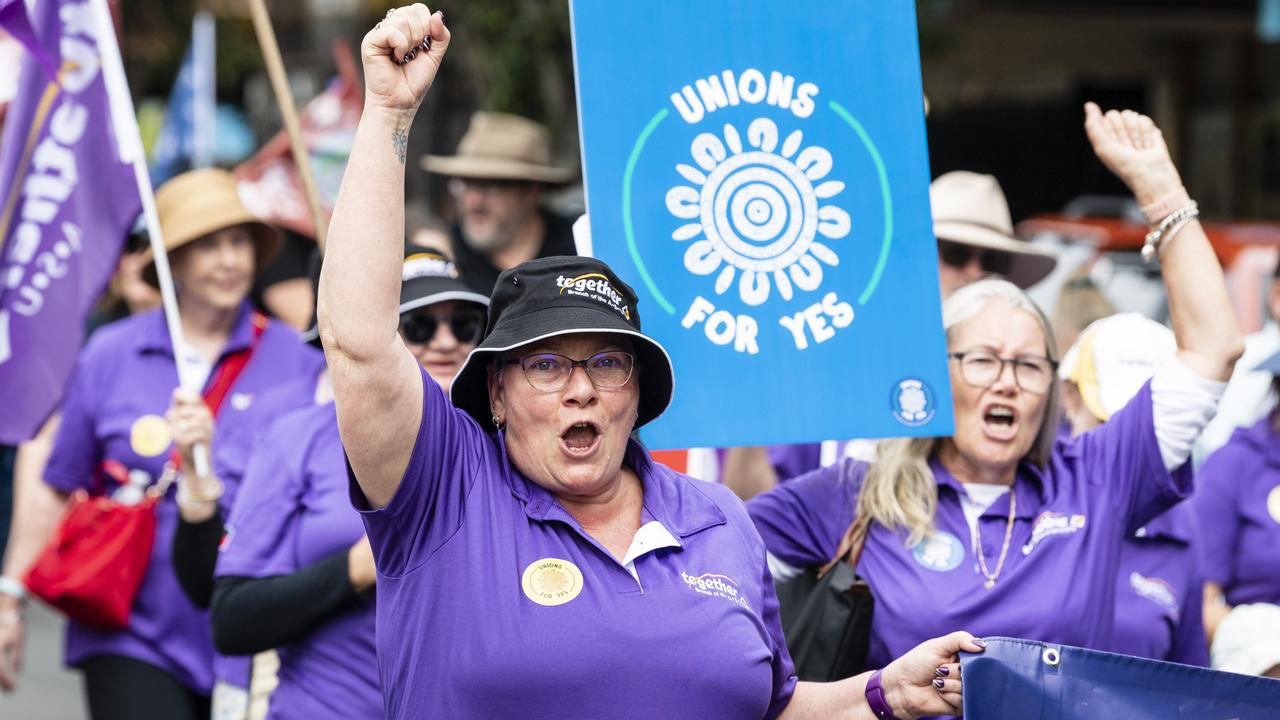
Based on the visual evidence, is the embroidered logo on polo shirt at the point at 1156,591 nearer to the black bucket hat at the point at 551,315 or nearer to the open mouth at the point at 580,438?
the black bucket hat at the point at 551,315

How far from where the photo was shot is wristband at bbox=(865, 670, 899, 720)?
3.41m

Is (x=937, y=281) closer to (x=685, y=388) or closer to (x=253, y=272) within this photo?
(x=685, y=388)

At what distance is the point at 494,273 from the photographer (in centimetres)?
812

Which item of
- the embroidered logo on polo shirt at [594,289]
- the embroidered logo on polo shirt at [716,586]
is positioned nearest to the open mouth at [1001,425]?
the embroidered logo on polo shirt at [716,586]

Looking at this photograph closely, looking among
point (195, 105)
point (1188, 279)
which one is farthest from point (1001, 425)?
point (195, 105)

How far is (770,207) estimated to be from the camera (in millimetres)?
3869

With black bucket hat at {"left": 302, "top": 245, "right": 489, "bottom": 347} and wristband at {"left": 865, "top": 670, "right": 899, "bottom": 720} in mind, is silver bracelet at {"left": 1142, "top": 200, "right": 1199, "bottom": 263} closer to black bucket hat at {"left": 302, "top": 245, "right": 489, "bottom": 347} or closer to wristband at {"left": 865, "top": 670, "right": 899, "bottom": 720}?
wristband at {"left": 865, "top": 670, "right": 899, "bottom": 720}

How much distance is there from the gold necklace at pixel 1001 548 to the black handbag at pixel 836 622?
0.26 m

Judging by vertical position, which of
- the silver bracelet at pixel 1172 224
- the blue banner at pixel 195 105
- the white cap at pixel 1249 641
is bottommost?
the white cap at pixel 1249 641

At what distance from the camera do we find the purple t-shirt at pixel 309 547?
13.8 feet

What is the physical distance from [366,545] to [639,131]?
1.17 m

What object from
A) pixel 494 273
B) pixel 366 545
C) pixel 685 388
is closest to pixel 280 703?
pixel 366 545

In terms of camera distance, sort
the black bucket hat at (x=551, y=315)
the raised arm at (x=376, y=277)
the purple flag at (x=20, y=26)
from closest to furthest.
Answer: the raised arm at (x=376, y=277) < the black bucket hat at (x=551, y=315) < the purple flag at (x=20, y=26)

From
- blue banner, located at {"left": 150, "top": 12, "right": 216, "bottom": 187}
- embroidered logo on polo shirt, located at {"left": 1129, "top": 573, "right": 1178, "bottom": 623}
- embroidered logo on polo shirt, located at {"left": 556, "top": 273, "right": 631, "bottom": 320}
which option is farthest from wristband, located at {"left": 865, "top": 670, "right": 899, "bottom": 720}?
blue banner, located at {"left": 150, "top": 12, "right": 216, "bottom": 187}
